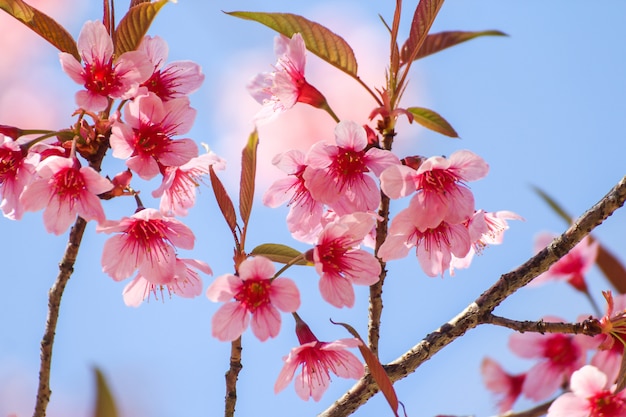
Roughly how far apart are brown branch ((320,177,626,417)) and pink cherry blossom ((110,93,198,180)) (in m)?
0.45

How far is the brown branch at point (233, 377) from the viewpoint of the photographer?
103cm

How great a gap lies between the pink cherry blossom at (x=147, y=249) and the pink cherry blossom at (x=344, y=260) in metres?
0.21

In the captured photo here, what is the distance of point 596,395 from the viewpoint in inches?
44.0

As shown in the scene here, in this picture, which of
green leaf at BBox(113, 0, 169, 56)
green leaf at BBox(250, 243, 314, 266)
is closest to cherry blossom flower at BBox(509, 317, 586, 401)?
green leaf at BBox(250, 243, 314, 266)

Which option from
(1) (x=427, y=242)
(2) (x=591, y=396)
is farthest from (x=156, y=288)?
(2) (x=591, y=396)

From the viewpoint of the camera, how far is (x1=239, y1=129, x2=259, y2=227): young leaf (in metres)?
0.98

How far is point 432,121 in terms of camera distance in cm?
119

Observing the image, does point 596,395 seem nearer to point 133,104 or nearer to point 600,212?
point 600,212

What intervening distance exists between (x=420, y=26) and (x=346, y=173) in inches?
11.6

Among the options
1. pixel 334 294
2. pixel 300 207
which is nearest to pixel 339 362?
pixel 334 294

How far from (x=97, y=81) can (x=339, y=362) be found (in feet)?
1.82

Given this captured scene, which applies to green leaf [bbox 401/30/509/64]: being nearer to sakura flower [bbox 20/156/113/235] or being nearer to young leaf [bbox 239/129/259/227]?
young leaf [bbox 239/129/259/227]

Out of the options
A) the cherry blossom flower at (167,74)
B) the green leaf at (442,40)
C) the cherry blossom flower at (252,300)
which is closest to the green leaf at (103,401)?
the cherry blossom flower at (252,300)

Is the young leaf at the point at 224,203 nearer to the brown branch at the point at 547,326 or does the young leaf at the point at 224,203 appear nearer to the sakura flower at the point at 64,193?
the sakura flower at the point at 64,193
